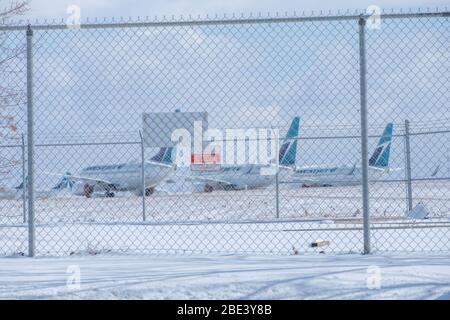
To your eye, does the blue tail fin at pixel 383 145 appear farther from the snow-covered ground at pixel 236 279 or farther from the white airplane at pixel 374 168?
the snow-covered ground at pixel 236 279

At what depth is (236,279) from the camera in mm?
5523

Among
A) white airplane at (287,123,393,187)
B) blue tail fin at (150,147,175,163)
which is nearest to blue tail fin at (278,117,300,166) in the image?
white airplane at (287,123,393,187)

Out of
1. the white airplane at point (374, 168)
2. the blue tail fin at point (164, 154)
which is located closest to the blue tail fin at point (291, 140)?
the white airplane at point (374, 168)

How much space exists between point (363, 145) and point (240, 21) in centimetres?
153

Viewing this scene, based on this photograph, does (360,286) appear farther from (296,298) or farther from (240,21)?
(240,21)

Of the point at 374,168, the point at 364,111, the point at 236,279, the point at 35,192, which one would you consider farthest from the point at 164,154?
the point at 236,279

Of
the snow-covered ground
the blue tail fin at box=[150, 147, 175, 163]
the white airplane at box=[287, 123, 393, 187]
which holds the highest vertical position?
the blue tail fin at box=[150, 147, 175, 163]

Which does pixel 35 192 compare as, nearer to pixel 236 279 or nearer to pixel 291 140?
pixel 236 279

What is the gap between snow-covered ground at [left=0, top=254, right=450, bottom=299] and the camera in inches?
207

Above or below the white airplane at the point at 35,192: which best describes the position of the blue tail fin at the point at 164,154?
above

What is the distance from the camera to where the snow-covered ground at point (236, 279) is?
5263 mm

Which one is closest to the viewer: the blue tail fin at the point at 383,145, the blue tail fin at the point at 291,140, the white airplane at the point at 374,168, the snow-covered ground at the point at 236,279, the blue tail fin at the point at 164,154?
the snow-covered ground at the point at 236,279

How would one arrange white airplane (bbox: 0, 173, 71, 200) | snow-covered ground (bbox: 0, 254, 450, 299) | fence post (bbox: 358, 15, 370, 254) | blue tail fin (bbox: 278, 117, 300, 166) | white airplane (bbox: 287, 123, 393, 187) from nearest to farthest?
snow-covered ground (bbox: 0, 254, 450, 299), fence post (bbox: 358, 15, 370, 254), white airplane (bbox: 0, 173, 71, 200), white airplane (bbox: 287, 123, 393, 187), blue tail fin (bbox: 278, 117, 300, 166)

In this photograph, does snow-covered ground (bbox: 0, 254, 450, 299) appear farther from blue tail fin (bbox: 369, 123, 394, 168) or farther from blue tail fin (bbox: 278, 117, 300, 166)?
blue tail fin (bbox: 369, 123, 394, 168)
